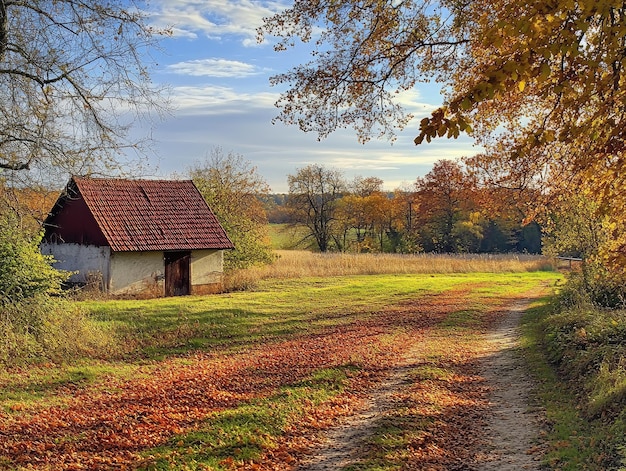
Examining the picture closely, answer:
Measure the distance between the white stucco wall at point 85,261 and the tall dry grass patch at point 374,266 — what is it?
6340mm

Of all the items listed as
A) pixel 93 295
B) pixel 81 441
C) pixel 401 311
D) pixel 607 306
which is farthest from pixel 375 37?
A: pixel 93 295

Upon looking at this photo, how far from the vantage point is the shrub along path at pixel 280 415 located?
7086 millimetres

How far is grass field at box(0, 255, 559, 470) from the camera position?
725 centimetres

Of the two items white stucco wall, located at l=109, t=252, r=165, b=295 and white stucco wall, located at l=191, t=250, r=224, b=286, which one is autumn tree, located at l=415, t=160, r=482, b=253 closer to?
white stucco wall, located at l=191, t=250, r=224, b=286

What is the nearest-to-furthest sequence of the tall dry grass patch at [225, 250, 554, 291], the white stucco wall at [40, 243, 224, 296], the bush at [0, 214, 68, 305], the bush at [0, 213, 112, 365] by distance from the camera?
1. the bush at [0, 213, 112, 365]
2. the bush at [0, 214, 68, 305]
3. the white stucco wall at [40, 243, 224, 296]
4. the tall dry grass patch at [225, 250, 554, 291]

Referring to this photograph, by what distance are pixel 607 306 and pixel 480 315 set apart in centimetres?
485

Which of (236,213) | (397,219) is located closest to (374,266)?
(236,213)

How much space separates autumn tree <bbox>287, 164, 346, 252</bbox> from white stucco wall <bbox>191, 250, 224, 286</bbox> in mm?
31810

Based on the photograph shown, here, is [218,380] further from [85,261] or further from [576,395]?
[85,261]

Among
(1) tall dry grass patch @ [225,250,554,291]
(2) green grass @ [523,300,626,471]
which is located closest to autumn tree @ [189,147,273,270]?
(1) tall dry grass patch @ [225,250,554,291]

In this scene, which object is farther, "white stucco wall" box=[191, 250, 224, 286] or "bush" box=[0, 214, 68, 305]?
"white stucco wall" box=[191, 250, 224, 286]

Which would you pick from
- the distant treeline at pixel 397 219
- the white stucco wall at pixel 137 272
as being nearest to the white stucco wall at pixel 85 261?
the white stucco wall at pixel 137 272

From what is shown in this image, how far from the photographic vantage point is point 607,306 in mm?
16172

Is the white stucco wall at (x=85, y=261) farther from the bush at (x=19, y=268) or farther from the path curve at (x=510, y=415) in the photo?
the path curve at (x=510, y=415)
